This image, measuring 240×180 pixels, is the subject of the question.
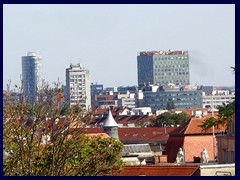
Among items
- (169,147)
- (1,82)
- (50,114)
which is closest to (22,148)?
(50,114)

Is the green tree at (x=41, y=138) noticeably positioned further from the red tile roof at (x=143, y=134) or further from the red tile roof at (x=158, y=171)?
the red tile roof at (x=143, y=134)

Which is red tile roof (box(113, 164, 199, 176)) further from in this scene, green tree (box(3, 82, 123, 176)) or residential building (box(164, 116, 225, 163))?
residential building (box(164, 116, 225, 163))

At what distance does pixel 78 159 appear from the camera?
78.6 feet

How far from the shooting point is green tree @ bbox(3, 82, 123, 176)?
1948cm

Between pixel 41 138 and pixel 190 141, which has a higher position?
pixel 41 138

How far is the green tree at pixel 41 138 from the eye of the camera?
19.5 meters

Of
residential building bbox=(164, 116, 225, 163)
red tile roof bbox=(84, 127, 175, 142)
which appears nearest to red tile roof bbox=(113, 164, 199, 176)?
residential building bbox=(164, 116, 225, 163)

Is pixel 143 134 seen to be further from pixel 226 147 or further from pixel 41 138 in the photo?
pixel 41 138

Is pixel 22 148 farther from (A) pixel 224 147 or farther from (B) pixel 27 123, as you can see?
(A) pixel 224 147

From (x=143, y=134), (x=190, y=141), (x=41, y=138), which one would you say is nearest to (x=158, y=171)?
(x=41, y=138)

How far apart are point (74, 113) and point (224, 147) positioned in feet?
62.0

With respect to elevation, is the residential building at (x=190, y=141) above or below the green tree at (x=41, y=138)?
below

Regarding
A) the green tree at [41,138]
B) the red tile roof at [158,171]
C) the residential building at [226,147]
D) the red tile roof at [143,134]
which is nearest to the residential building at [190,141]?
the residential building at [226,147]

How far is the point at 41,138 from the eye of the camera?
68.6 ft
